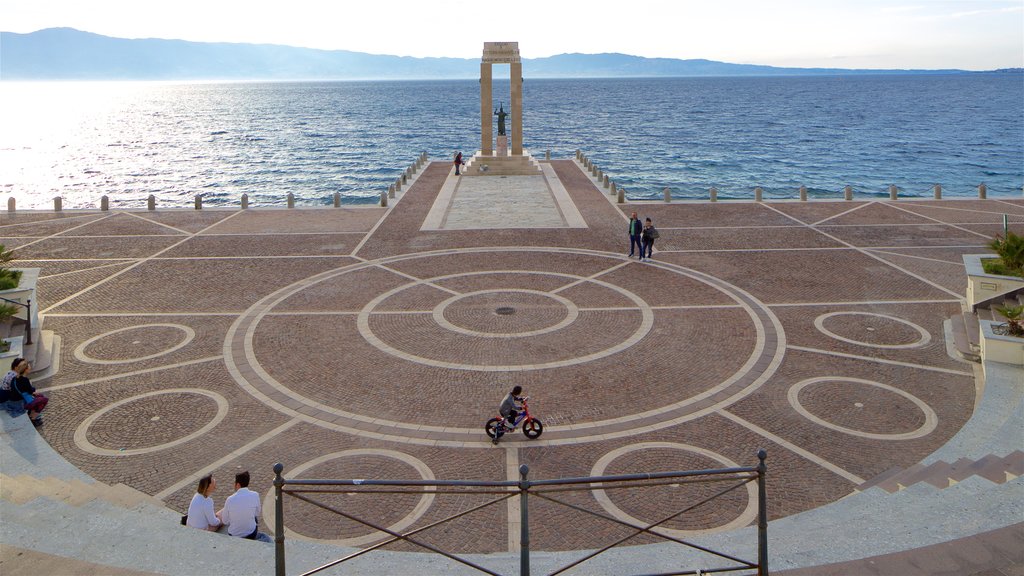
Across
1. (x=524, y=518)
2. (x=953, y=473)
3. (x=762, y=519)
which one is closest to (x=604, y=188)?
(x=953, y=473)

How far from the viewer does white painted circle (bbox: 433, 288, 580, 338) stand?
18594 millimetres

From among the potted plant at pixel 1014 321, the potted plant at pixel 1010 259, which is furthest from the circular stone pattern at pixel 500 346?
the potted plant at pixel 1010 259

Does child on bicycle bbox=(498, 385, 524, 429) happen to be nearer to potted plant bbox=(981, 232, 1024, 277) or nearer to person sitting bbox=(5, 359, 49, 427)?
person sitting bbox=(5, 359, 49, 427)

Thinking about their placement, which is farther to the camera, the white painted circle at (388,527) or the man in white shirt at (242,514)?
the white painted circle at (388,527)

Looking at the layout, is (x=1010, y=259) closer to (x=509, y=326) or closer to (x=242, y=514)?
(x=509, y=326)


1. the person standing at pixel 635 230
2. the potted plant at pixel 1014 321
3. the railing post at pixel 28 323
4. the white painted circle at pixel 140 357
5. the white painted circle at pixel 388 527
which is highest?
the person standing at pixel 635 230

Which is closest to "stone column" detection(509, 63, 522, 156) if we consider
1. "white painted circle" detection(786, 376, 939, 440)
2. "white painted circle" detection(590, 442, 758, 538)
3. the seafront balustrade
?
the seafront balustrade

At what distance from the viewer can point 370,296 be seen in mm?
21828

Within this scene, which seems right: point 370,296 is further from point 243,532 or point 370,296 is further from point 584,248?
point 243,532

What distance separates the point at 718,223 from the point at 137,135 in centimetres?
12363

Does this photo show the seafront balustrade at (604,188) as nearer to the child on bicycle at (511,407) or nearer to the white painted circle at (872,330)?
the white painted circle at (872,330)

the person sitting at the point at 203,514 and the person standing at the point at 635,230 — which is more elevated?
the person standing at the point at 635,230

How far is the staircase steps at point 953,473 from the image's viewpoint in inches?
406

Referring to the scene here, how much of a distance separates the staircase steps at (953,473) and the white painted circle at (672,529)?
1780 mm
